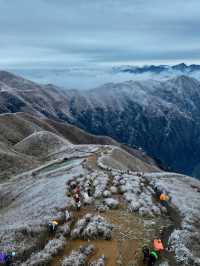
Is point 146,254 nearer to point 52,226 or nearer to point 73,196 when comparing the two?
point 52,226

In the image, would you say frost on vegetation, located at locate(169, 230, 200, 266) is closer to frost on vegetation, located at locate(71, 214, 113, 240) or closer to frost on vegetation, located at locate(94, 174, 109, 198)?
frost on vegetation, located at locate(71, 214, 113, 240)

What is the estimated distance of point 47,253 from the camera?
137ft

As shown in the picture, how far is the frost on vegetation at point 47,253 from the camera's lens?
40.4 m

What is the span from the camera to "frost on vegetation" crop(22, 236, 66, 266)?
40.4 meters

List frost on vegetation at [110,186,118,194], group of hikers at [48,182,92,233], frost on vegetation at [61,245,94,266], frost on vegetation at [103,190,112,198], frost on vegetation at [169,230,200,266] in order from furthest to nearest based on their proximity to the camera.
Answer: frost on vegetation at [110,186,118,194] < frost on vegetation at [103,190,112,198] < group of hikers at [48,182,92,233] < frost on vegetation at [169,230,200,266] < frost on vegetation at [61,245,94,266]

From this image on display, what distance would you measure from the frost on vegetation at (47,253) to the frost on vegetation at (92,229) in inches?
87.0

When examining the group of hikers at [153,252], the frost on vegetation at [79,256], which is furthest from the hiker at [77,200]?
the group of hikers at [153,252]

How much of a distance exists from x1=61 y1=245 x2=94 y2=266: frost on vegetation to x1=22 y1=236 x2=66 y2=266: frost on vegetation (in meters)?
1.86

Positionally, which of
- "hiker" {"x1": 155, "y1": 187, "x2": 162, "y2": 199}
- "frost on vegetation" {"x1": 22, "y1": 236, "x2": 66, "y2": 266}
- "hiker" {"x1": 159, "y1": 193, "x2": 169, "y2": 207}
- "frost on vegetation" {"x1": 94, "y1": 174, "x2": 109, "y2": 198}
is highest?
"frost on vegetation" {"x1": 94, "y1": 174, "x2": 109, "y2": 198}

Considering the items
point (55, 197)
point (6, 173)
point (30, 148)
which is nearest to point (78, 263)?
point (55, 197)

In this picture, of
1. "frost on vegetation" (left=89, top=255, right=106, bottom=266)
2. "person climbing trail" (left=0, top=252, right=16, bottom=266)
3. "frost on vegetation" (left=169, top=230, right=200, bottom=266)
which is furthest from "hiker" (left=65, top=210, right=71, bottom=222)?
"frost on vegetation" (left=169, top=230, right=200, bottom=266)

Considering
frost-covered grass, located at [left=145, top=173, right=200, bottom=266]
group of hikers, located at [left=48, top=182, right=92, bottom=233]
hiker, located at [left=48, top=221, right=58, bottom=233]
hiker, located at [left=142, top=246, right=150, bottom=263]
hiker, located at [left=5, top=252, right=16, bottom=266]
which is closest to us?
hiker, located at [left=142, top=246, right=150, bottom=263]

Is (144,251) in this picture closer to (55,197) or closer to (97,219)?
(97,219)

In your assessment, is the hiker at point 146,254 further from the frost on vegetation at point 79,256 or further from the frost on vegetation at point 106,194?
the frost on vegetation at point 106,194
